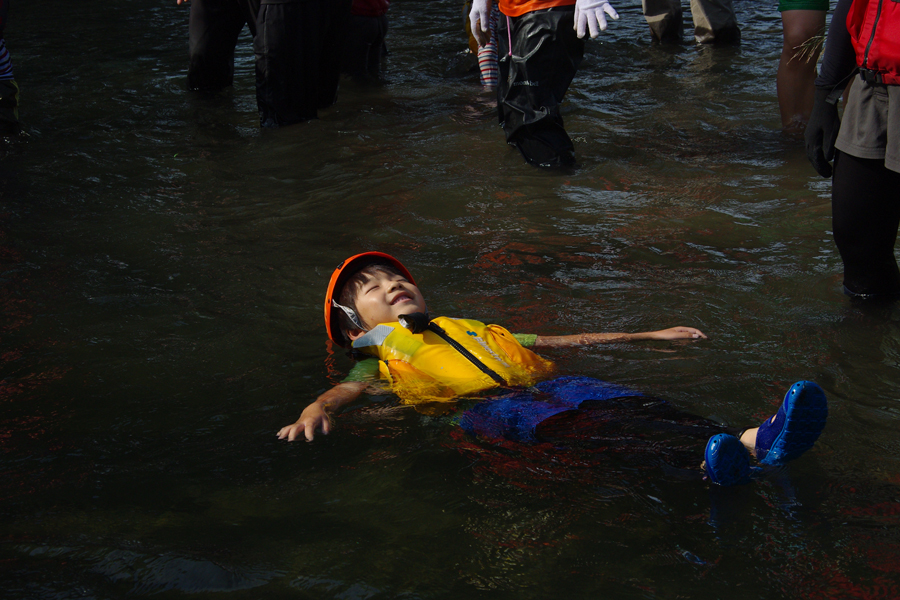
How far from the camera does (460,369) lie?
132 inches

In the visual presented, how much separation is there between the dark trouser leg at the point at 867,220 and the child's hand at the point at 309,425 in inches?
94.0

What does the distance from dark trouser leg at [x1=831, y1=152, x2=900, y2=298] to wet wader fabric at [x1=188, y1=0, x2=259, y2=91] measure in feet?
18.5

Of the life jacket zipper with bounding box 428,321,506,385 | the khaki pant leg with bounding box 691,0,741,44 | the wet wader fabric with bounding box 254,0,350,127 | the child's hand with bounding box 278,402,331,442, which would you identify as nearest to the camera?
the child's hand with bounding box 278,402,331,442

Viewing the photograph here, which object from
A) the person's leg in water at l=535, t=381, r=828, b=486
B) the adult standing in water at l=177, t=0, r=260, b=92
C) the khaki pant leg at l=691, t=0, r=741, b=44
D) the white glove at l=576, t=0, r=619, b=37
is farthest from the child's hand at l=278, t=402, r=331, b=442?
the khaki pant leg at l=691, t=0, r=741, b=44

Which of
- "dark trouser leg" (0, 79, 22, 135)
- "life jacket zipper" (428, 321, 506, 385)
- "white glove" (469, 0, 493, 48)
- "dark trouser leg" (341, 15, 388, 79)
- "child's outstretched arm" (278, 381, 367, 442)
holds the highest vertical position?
"white glove" (469, 0, 493, 48)

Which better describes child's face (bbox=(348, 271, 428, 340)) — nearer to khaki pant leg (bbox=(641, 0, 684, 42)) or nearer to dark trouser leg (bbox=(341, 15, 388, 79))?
dark trouser leg (bbox=(341, 15, 388, 79))

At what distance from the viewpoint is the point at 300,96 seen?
23.8 ft

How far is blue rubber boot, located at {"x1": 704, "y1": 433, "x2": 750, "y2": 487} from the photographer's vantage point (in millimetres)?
2557

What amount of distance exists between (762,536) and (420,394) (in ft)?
4.77

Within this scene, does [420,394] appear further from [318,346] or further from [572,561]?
[572,561]

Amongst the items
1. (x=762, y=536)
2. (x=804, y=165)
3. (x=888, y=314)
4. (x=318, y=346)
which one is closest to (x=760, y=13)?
(x=804, y=165)

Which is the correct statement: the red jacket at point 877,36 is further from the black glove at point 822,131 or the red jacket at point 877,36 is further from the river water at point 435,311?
the river water at point 435,311

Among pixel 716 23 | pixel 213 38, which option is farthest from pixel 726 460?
pixel 716 23

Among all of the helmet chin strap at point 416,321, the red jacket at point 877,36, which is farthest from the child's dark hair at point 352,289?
the red jacket at point 877,36
